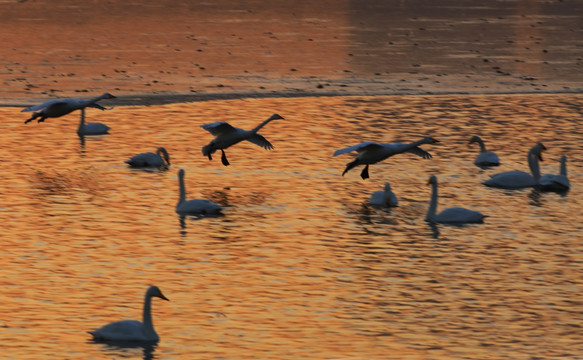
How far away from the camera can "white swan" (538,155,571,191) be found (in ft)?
75.2

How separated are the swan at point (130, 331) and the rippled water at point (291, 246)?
0.21 meters

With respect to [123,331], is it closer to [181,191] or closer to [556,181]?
[181,191]

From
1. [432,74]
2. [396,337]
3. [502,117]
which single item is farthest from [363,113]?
[396,337]

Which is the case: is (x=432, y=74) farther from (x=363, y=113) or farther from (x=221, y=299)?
(x=221, y=299)

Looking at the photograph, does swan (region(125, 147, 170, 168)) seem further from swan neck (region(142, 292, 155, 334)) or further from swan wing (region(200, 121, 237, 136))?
swan neck (region(142, 292, 155, 334))

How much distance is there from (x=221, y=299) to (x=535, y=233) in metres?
6.02

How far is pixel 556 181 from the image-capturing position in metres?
22.9

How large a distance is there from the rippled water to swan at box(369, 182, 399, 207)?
0.85ft

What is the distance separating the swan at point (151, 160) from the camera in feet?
81.7

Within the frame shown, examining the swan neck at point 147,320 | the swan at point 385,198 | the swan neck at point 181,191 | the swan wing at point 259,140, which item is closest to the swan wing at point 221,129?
the swan wing at point 259,140

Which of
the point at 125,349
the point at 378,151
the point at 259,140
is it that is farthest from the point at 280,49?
the point at 125,349

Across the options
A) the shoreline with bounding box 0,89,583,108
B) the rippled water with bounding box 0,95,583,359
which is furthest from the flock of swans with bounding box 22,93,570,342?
the shoreline with bounding box 0,89,583,108

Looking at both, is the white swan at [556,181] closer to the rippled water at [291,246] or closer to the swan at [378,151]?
the rippled water at [291,246]

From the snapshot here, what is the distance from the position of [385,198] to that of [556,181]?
327 cm
